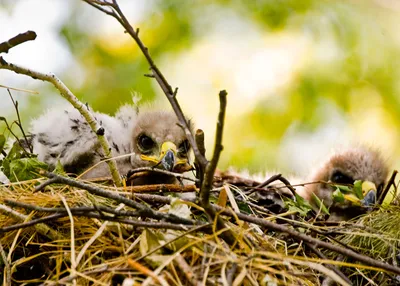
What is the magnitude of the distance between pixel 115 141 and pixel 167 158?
360 millimetres

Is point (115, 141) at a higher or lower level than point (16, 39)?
higher

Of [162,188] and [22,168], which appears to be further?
[162,188]

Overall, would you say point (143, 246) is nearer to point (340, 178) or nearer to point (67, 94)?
point (67, 94)

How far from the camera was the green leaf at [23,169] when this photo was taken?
2754mm

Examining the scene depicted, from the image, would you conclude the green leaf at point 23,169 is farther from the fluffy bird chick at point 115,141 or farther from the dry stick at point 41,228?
the fluffy bird chick at point 115,141

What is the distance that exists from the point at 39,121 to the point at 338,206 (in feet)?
7.11

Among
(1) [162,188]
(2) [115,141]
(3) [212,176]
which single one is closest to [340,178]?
(2) [115,141]

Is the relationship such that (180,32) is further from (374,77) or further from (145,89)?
(374,77)

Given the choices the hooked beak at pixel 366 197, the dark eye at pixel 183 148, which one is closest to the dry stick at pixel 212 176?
the dark eye at pixel 183 148

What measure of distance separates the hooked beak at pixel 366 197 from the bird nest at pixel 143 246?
147cm

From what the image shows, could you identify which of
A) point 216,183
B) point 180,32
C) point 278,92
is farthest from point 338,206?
point 180,32

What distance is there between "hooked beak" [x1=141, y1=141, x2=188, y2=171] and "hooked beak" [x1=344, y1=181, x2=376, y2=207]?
116 cm

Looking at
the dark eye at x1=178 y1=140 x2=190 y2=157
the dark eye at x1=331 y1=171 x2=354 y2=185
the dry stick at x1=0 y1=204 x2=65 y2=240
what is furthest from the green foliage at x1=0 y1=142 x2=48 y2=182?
the dark eye at x1=331 y1=171 x2=354 y2=185

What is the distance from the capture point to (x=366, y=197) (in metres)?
4.25
